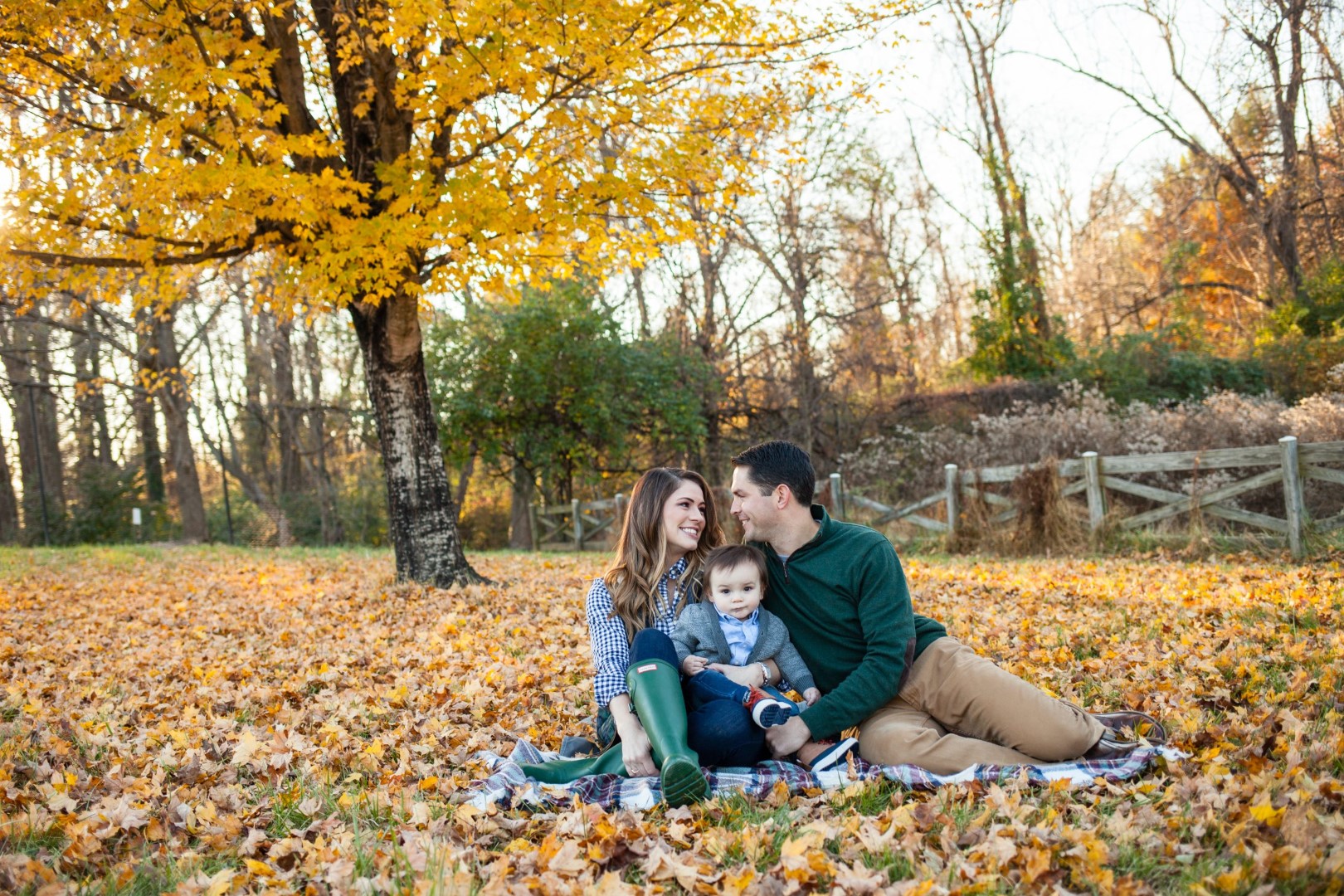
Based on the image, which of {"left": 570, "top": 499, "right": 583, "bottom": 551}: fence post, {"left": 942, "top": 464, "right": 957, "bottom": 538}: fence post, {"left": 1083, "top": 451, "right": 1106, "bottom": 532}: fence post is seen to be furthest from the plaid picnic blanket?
{"left": 570, "top": 499, "right": 583, "bottom": 551}: fence post

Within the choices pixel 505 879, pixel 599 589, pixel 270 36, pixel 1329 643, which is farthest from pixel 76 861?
pixel 270 36

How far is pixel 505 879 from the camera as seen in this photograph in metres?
2.61

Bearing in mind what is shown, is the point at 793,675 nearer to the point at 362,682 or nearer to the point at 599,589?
the point at 599,589

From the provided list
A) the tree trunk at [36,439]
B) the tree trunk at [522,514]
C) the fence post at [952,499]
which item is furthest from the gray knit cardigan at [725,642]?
the tree trunk at [36,439]

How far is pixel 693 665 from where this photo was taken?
3480 mm

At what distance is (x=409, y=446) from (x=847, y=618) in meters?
6.31

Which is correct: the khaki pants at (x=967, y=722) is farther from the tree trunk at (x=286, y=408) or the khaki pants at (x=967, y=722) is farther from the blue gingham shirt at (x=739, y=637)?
the tree trunk at (x=286, y=408)

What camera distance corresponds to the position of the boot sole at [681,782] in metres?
3.06

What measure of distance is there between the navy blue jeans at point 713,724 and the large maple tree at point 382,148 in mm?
4723

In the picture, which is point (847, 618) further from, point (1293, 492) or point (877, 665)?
point (1293, 492)

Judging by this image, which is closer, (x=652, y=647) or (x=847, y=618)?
(x=652, y=647)

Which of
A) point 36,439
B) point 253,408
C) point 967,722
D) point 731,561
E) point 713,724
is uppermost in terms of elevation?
point 253,408

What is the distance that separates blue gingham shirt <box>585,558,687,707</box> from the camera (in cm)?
367

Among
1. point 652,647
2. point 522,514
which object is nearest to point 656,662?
point 652,647
